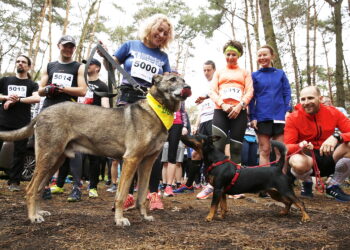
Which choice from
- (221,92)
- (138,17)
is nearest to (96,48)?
(221,92)

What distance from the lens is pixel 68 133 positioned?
3.75m

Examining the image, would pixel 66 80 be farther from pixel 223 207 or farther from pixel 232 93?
pixel 223 207

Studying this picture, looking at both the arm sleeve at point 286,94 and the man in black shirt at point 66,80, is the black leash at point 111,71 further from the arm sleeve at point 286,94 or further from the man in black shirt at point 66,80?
the arm sleeve at point 286,94

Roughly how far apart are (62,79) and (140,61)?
1.59 metres

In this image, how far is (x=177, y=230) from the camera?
10.5 feet

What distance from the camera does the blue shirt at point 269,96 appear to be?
18.2ft

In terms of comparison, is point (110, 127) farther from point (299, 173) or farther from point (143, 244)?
point (299, 173)

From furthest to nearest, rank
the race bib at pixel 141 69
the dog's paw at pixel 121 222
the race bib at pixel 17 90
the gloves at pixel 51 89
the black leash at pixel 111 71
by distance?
the race bib at pixel 17 90 < the gloves at pixel 51 89 < the race bib at pixel 141 69 < the black leash at pixel 111 71 < the dog's paw at pixel 121 222

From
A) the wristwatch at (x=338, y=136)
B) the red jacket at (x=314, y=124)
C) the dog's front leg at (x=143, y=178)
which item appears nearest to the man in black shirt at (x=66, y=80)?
the dog's front leg at (x=143, y=178)

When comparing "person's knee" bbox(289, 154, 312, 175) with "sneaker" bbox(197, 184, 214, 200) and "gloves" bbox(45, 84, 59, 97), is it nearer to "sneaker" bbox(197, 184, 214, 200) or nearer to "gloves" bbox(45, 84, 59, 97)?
"sneaker" bbox(197, 184, 214, 200)

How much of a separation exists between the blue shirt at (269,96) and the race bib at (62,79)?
3432 millimetres

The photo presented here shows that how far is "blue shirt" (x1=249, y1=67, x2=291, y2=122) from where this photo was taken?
5562 millimetres

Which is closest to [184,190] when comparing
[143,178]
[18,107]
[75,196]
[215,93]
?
[75,196]

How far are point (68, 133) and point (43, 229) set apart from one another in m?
1.19
